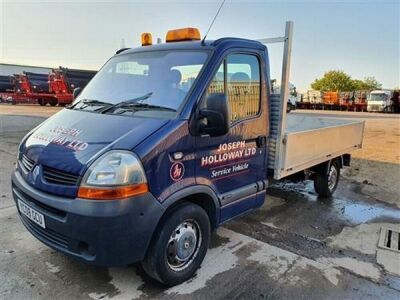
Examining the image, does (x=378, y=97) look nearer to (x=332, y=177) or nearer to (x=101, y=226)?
(x=332, y=177)

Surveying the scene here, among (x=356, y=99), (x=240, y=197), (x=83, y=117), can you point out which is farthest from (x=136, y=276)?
(x=356, y=99)

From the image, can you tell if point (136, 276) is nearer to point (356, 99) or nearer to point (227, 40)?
point (227, 40)

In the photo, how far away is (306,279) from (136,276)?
5.27 feet

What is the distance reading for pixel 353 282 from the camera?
321cm

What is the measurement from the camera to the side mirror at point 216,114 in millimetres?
2773

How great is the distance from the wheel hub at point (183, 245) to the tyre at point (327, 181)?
3342 millimetres

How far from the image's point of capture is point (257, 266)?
339cm

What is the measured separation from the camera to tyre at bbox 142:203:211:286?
2721mm

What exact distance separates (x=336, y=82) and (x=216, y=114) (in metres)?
74.9

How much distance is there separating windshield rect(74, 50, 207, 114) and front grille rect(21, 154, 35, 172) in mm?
734

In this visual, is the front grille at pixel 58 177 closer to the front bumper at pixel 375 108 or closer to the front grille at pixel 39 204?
the front grille at pixel 39 204

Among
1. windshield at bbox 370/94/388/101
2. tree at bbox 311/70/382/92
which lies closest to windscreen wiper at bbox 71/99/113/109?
windshield at bbox 370/94/388/101

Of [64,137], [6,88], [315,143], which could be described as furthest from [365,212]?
[6,88]

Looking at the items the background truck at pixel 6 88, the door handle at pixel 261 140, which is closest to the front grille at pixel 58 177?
the door handle at pixel 261 140
